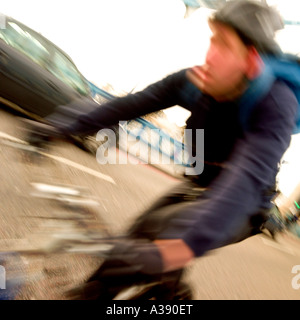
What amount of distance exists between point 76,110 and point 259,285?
11.7ft

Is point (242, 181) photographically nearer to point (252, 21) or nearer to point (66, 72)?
point (252, 21)

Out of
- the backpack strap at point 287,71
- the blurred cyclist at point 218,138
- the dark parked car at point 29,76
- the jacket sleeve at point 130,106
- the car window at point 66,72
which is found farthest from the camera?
the car window at point 66,72

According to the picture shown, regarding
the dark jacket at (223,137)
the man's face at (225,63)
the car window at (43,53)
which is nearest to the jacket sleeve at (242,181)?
the dark jacket at (223,137)

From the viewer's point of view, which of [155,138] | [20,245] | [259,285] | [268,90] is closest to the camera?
[268,90]

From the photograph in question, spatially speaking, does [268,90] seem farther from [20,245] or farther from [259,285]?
[259,285]

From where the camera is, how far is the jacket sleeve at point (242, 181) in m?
0.74

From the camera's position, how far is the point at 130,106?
1362 millimetres

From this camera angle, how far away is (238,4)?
112 cm

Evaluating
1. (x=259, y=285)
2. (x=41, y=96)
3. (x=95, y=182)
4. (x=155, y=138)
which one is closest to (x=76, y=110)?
(x=95, y=182)

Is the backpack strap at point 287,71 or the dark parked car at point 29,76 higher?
the dark parked car at point 29,76

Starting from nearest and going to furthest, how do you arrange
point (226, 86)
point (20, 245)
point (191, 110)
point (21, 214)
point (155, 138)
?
point (226, 86)
point (20, 245)
point (191, 110)
point (21, 214)
point (155, 138)

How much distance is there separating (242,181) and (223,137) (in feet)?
1.53

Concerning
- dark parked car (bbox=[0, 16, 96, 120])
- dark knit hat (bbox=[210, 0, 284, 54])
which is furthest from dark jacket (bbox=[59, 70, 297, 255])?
A: dark parked car (bbox=[0, 16, 96, 120])

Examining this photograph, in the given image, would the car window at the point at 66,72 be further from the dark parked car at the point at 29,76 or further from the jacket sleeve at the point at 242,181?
the jacket sleeve at the point at 242,181
